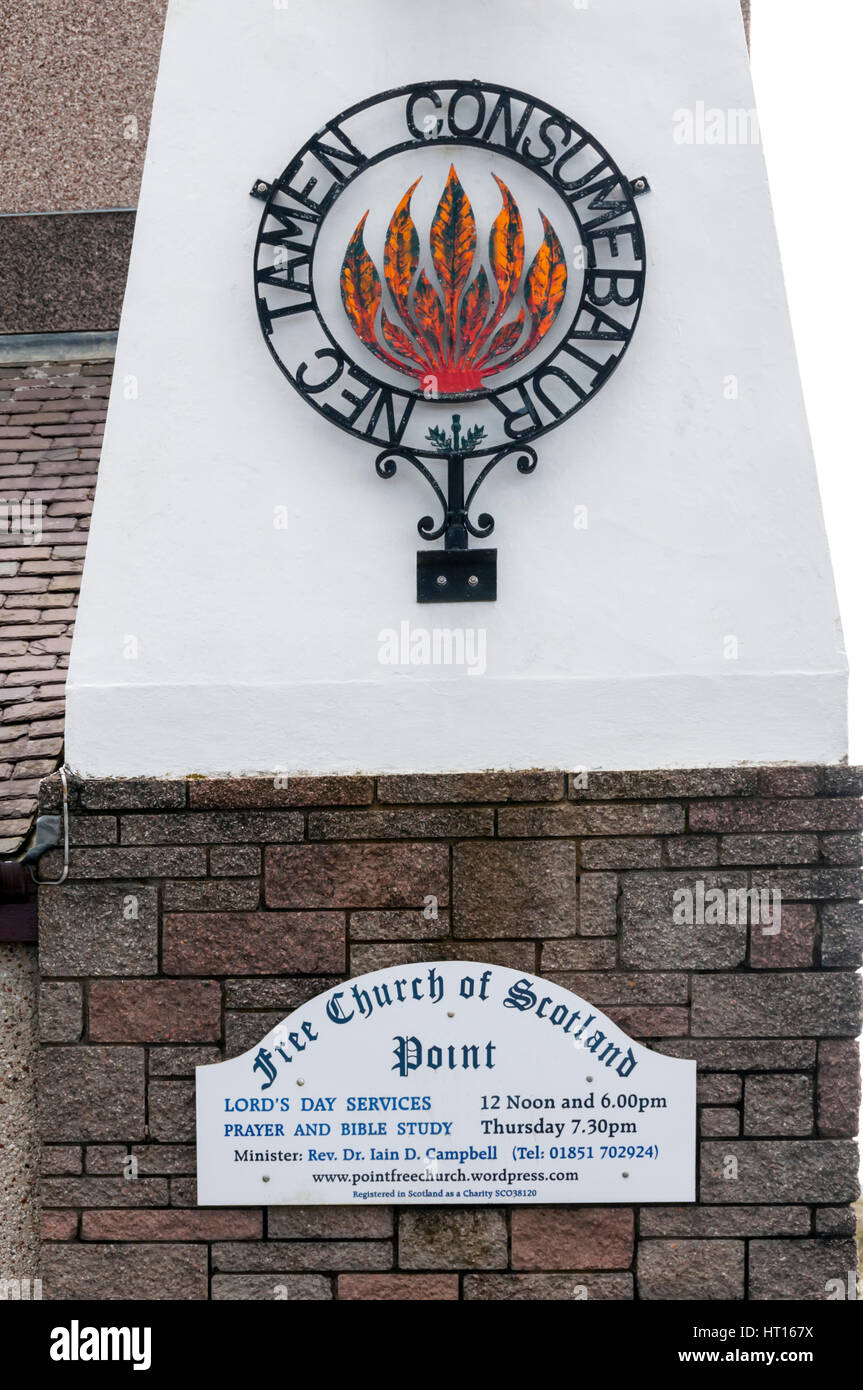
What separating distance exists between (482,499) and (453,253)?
2.52 feet

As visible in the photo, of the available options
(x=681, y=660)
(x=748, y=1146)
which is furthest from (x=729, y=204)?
(x=748, y=1146)

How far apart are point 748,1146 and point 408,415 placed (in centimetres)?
248

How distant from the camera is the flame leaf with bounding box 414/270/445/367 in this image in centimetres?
426

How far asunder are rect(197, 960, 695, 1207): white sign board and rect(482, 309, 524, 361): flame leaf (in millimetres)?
1911

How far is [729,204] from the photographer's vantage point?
4254 mm

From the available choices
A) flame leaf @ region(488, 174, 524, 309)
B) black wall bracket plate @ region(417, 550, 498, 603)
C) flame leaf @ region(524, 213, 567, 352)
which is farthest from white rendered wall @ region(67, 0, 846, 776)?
flame leaf @ region(488, 174, 524, 309)

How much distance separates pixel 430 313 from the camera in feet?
14.0

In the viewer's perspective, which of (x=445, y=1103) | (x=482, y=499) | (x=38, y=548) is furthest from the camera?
(x=38, y=548)

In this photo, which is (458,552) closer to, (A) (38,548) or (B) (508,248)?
(B) (508,248)

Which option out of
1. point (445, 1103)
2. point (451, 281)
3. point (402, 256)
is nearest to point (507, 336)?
point (451, 281)

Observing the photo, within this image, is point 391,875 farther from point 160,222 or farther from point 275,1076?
point 160,222

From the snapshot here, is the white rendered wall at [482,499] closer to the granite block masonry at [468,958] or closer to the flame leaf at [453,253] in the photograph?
the granite block masonry at [468,958]

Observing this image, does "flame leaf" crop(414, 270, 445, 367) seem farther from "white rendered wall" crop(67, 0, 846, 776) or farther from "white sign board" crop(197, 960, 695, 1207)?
"white sign board" crop(197, 960, 695, 1207)

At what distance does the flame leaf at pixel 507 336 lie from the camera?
427 cm
